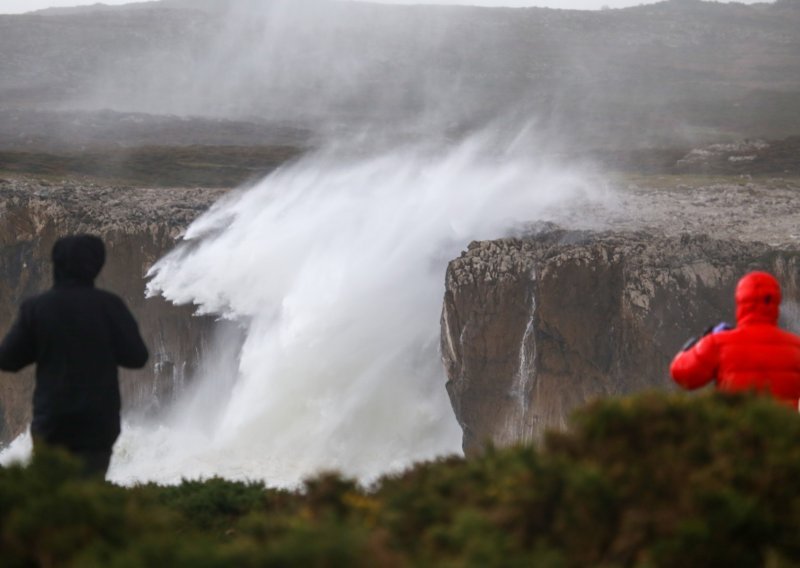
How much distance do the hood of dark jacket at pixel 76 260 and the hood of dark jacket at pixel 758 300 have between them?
10.8 feet

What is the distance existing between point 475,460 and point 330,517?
3.95 ft

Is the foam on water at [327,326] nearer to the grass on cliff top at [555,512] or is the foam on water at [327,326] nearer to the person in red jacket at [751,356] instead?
the person in red jacket at [751,356]

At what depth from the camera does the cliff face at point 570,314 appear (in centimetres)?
1855

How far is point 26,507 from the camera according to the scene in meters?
4.38

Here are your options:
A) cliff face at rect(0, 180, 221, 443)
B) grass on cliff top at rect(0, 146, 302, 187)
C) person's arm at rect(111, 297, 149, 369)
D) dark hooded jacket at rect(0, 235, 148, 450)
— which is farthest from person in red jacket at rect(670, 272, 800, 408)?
grass on cliff top at rect(0, 146, 302, 187)

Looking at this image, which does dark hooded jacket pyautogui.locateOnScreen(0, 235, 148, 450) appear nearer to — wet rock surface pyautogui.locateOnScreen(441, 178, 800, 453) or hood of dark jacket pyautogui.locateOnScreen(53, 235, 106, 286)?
hood of dark jacket pyautogui.locateOnScreen(53, 235, 106, 286)

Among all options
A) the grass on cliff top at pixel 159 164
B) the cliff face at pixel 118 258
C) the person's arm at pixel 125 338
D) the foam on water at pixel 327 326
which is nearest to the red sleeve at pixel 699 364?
the person's arm at pixel 125 338

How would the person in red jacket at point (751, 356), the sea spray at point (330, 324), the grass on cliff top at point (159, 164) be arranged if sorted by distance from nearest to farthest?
the person in red jacket at point (751, 356) → the sea spray at point (330, 324) → the grass on cliff top at point (159, 164)

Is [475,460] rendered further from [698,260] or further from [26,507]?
[698,260]

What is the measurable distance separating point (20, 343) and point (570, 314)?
46.5ft

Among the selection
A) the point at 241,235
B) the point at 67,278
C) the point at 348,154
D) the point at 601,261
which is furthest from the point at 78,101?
the point at 67,278

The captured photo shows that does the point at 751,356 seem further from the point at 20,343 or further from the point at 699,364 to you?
the point at 20,343

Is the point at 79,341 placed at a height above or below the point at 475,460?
above

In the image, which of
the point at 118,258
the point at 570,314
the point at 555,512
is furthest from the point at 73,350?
the point at 118,258
